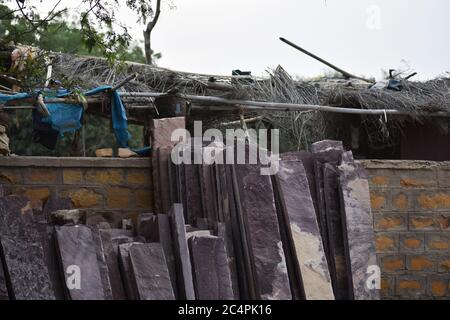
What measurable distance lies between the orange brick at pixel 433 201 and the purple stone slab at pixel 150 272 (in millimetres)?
3311

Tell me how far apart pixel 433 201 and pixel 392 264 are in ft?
2.43

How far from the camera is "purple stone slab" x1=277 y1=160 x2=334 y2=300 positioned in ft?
17.0

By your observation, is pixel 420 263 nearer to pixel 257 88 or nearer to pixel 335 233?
pixel 335 233

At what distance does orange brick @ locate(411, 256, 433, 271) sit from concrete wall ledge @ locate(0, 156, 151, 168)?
105 inches

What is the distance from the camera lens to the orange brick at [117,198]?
22.7ft

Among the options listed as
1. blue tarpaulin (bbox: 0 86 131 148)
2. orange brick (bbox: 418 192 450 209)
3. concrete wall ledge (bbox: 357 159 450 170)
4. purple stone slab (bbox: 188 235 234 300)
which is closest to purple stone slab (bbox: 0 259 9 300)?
purple stone slab (bbox: 188 235 234 300)

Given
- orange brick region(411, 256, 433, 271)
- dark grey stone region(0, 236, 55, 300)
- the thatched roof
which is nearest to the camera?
dark grey stone region(0, 236, 55, 300)

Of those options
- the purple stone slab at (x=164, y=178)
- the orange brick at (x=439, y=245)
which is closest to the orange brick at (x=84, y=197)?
the purple stone slab at (x=164, y=178)

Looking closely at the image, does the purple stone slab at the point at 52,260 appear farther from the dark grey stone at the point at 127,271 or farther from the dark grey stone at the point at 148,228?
the dark grey stone at the point at 148,228

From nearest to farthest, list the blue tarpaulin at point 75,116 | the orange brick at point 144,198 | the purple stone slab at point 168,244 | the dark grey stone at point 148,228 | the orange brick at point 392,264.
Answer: the purple stone slab at point 168,244 → the dark grey stone at point 148,228 → the orange brick at point 144,198 → the orange brick at point 392,264 → the blue tarpaulin at point 75,116

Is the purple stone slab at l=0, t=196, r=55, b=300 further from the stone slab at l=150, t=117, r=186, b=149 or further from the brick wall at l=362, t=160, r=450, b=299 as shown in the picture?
the brick wall at l=362, t=160, r=450, b=299

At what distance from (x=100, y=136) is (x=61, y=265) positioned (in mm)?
16391

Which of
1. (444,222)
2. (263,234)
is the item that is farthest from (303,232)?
(444,222)

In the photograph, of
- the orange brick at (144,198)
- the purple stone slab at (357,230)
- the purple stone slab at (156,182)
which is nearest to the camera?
the purple stone slab at (357,230)
